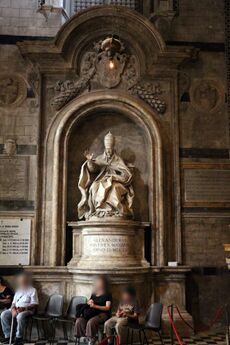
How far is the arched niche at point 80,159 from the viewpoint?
8.91 metres

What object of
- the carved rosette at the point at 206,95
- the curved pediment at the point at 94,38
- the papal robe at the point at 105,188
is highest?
the curved pediment at the point at 94,38

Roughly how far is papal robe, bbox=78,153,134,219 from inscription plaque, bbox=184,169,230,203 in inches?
49.0

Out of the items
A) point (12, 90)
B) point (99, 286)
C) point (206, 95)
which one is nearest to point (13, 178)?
point (12, 90)

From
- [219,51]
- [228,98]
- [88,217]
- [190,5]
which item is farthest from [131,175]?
[190,5]

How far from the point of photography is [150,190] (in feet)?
30.5

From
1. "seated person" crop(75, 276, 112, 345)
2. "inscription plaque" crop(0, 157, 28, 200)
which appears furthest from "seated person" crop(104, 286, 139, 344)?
"inscription plaque" crop(0, 157, 28, 200)

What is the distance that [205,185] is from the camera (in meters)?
9.31

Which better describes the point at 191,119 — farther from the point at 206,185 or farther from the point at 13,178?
the point at 13,178

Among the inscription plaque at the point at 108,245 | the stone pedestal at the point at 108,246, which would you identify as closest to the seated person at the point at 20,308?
the stone pedestal at the point at 108,246

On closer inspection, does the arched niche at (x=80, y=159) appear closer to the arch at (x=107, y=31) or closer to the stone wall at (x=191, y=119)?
the stone wall at (x=191, y=119)

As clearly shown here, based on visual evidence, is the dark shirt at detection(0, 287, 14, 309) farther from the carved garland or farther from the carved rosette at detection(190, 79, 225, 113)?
the carved rosette at detection(190, 79, 225, 113)

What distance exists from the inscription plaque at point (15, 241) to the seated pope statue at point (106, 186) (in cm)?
116

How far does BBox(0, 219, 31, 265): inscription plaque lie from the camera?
347 inches

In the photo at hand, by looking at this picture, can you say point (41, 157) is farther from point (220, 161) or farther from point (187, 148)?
point (220, 161)
